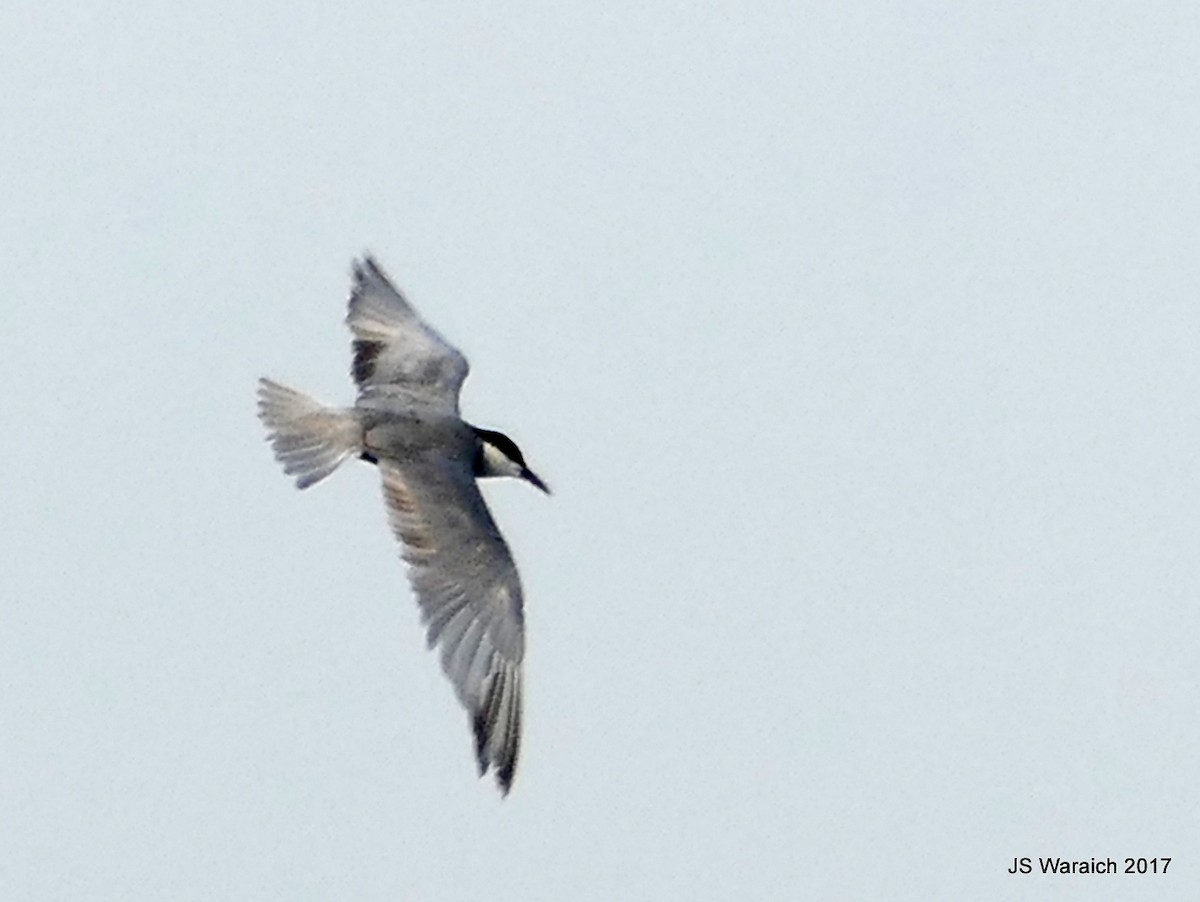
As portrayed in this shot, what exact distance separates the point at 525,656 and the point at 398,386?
10.4 feet

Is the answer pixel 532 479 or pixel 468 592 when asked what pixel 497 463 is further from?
pixel 468 592

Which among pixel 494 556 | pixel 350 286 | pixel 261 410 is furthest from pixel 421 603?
pixel 350 286

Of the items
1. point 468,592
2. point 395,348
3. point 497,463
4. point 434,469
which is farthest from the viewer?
point 395,348

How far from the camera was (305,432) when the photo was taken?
69.2 feet

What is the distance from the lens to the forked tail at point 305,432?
2095 centimetres

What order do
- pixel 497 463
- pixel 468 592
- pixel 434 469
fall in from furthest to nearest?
1. pixel 497 463
2. pixel 434 469
3. pixel 468 592

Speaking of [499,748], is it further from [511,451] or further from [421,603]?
[511,451]

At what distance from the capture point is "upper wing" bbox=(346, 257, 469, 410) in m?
22.5

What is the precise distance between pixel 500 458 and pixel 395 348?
1.26 metres

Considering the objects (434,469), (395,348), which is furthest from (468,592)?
(395,348)

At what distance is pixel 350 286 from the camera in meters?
23.2

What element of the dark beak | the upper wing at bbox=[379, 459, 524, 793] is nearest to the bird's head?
the dark beak

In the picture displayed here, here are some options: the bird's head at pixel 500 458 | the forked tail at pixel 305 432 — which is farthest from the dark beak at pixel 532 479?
the forked tail at pixel 305 432

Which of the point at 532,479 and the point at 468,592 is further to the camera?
the point at 532,479
